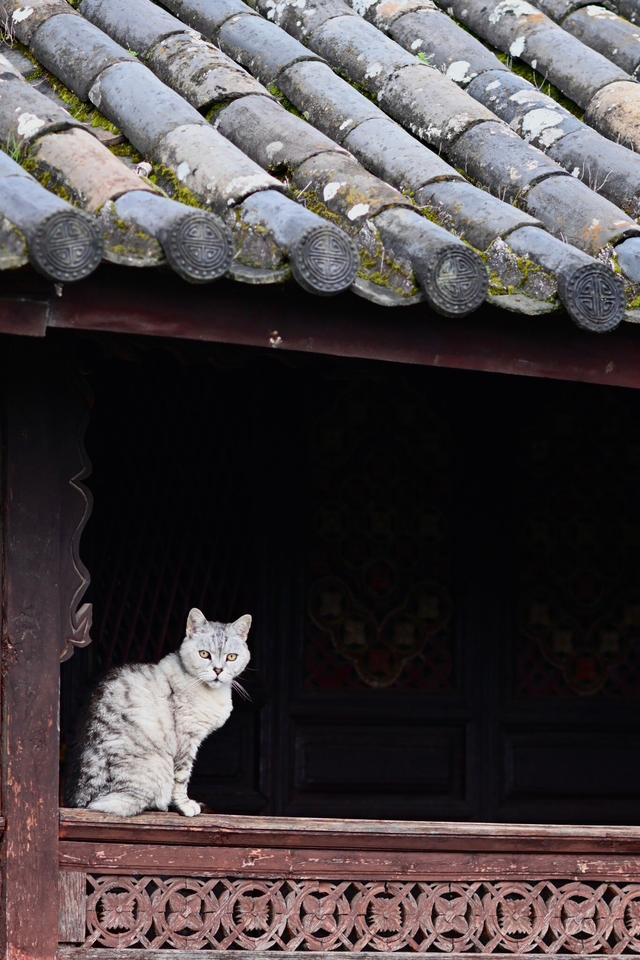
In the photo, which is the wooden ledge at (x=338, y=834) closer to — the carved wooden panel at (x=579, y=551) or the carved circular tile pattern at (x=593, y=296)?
the carved circular tile pattern at (x=593, y=296)

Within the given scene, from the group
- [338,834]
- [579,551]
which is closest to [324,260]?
[338,834]

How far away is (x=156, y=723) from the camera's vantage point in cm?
603

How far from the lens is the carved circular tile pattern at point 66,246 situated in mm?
4230

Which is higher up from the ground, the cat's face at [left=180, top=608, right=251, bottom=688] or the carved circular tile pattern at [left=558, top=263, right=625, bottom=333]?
the carved circular tile pattern at [left=558, top=263, right=625, bottom=333]

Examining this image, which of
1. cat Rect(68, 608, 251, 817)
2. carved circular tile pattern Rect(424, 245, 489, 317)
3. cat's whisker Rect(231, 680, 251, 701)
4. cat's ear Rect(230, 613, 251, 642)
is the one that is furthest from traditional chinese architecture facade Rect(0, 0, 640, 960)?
cat's ear Rect(230, 613, 251, 642)

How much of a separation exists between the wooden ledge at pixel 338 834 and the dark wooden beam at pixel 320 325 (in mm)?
1573

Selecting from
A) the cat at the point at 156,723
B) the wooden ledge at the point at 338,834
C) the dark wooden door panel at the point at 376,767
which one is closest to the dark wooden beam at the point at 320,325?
the wooden ledge at the point at 338,834

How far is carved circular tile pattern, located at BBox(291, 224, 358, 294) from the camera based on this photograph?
4543mm

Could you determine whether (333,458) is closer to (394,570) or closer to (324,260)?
(394,570)

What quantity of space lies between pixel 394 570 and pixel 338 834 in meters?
2.83

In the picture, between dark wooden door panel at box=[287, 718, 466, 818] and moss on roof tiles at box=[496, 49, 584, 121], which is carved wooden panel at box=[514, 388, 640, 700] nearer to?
dark wooden door panel at box=[287, 718, 466, 818]

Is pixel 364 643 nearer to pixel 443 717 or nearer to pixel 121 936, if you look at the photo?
pixel 443 717

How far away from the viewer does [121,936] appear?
535cm

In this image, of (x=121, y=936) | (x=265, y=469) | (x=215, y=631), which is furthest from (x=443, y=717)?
(x=121, y=936)
